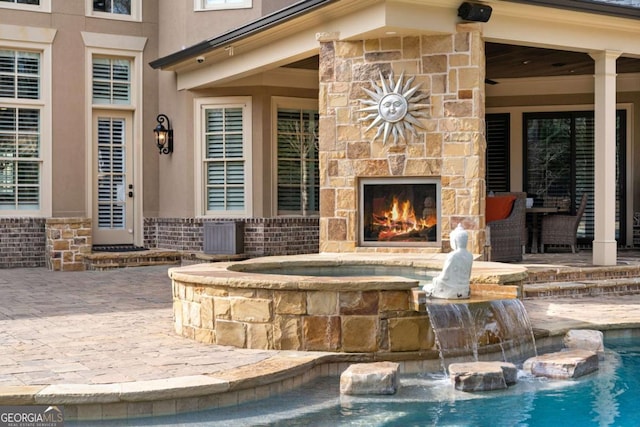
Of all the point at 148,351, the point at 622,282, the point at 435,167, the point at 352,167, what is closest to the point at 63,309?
the point at 148,351

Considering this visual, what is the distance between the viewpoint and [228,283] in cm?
581

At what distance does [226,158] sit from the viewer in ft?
42.5

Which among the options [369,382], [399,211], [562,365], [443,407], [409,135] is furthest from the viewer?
[399,211]

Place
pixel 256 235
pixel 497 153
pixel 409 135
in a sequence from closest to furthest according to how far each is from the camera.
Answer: pixel 409 135
pixel 256 235
pixel 497 153

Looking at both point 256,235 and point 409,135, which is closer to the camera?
point 409,135

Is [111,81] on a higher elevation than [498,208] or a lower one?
higher

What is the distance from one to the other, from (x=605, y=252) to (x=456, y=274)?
183 inches

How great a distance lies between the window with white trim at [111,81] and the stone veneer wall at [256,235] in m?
2.07

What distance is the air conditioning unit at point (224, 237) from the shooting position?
12.4 m

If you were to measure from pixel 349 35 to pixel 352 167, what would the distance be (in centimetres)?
150

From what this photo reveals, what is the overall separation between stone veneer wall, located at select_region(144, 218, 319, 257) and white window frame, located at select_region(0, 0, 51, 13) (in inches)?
145

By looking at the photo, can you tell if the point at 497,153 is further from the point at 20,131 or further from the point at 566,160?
the point at 20,131
